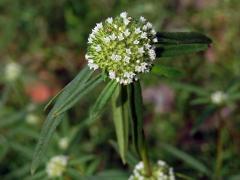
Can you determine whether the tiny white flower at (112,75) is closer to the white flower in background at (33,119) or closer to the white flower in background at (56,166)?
the white flower in background at (56,166)

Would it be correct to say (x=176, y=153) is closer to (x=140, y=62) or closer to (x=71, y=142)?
(x=71, y=142)

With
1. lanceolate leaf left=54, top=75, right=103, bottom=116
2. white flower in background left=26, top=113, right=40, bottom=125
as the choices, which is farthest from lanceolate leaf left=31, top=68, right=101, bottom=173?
white flower in background left=26, top=113, right=40, bottom=125

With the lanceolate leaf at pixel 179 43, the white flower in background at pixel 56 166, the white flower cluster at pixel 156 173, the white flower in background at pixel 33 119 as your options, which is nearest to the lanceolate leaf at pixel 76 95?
the lanceolate leaf at pixel 179 43

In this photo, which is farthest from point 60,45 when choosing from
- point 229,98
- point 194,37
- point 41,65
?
point 194,37

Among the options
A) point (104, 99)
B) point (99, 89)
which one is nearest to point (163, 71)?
point (104, 99)

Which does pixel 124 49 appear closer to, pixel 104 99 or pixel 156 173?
pixel 104 99
